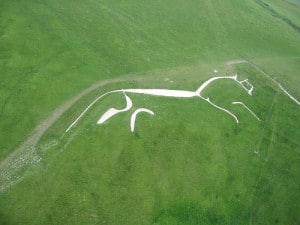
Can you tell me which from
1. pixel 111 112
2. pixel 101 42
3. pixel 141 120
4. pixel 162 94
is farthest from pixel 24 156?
pixel 101 42

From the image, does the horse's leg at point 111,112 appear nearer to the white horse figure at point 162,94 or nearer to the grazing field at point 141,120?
the white horse figure at point 162,94

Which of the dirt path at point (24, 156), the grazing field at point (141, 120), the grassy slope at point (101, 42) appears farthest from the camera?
the grassy slope at point (101, 42)

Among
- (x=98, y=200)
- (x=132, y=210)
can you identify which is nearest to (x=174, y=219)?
(x=132, y=210)

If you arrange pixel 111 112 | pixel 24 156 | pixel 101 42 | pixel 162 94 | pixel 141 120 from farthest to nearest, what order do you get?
pixel 101 42
pixel 162 94
pixel 111 112
pixel 141 120
pixel 24 156

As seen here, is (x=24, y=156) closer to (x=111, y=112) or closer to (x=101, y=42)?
(x=111, y=112)

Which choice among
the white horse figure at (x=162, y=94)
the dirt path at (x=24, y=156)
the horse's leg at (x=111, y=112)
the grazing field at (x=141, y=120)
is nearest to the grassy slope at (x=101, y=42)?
the grazing field at (x=141, y=120)

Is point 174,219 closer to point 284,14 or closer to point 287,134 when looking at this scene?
point 287,134

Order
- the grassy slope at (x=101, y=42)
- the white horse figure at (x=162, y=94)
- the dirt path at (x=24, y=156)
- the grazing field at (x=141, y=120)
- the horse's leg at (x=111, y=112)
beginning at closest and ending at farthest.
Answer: the dirt path at (x=24, y=156)
the grazing field at (x=141, y=120)
the horse's leg at (x=111, y=112)
the white horse figure at (x=162, y=94)
the grassy slope at (x=101, y=42)

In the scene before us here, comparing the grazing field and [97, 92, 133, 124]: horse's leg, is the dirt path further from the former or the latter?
[97, 92, 133, 124]: horse's leg

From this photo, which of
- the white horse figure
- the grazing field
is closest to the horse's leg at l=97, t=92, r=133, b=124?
the white horse figure
